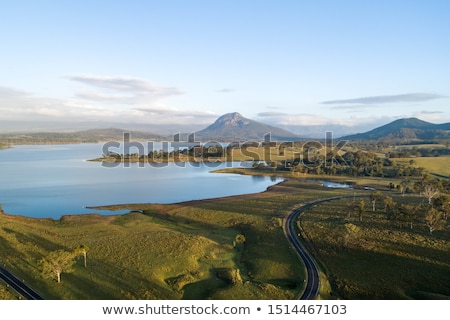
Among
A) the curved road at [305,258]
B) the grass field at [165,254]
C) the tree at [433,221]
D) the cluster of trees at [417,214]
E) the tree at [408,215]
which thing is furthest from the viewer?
the tree at [408,215]

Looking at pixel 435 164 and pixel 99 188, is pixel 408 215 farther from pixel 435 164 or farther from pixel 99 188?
pixel 435 164

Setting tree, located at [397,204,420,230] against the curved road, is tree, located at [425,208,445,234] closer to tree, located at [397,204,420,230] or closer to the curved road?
tree, located at [397,204,420,230]

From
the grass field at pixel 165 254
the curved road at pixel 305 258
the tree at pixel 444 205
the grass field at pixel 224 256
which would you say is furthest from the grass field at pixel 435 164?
the grass field at pixel 165 254

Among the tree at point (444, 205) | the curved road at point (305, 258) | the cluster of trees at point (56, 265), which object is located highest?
the tree at point (444, 205)

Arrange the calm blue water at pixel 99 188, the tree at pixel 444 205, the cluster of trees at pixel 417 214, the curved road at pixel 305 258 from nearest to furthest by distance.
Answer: the curved road at pixel 305 258 < the cluster of trees at pixel 417 214 < the tree at pixel 444 205 < the calm blue water at pixel 99 188

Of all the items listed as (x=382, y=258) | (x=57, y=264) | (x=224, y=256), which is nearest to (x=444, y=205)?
(x=382, y=258)

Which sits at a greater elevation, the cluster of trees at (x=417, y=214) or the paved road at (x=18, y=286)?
the cluster of trees at (x=417, y=214)

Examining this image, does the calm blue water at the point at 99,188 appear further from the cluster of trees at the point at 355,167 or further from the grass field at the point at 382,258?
the grass field at the point at 382,258
